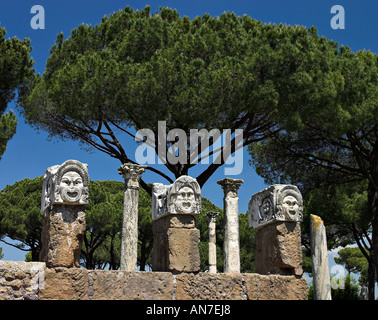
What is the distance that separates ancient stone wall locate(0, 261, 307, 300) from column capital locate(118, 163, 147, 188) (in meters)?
6.79

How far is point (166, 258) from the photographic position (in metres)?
6.29

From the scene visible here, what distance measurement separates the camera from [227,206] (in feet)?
40.5

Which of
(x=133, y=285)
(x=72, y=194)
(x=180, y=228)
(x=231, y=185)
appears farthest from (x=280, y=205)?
(x=231, y=185)

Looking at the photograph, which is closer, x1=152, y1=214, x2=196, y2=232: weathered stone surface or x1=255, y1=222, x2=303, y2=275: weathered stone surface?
x1=152, y1=214, x2=196, y2=232: weathered stone surface

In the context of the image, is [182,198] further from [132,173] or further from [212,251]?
[212,251]

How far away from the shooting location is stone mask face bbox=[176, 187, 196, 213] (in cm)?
624

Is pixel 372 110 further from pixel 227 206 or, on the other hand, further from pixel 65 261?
pixel 65 261

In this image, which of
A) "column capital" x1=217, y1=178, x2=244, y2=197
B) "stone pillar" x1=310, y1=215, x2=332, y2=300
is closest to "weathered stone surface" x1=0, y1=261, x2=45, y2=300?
"stone pillar" x1=310, y1=215, x2=332, y2=300

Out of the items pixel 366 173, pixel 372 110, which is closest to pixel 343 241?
pixel 366 173

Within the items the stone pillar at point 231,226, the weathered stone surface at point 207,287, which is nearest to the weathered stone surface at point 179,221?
the weathered stone surface at point 207,287

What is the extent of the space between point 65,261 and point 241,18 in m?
10.9

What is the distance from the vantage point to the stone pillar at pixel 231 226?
Answer: 1202 cm

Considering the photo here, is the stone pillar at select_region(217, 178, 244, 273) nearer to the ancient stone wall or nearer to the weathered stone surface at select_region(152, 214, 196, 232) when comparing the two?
the ancient stone wall

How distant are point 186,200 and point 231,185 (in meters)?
6.18
